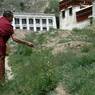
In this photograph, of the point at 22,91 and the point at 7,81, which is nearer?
the point at 22,91

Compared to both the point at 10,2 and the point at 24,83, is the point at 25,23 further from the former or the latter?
the point at 24,83

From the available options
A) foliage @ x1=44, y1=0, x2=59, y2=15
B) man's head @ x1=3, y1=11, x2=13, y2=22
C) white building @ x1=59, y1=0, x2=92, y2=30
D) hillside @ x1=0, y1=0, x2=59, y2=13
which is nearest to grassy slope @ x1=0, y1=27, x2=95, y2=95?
man's head @ x1=3, y1=11, x2=13, y2=22

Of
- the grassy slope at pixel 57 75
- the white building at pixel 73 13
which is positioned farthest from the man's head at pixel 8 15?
the white building at pixel 73 13

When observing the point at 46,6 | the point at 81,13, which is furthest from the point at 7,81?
the point at 46,6

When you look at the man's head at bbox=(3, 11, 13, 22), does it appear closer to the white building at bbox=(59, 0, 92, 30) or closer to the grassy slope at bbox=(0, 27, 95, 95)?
the grassy slope at bbox=(0, 27, 95, 95)

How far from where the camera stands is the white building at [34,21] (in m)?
69.8

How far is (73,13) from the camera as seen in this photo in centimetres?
3584

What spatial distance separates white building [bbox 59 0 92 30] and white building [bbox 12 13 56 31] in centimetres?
2967

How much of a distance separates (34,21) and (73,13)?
1388 inches

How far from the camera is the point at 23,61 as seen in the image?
13.1 m

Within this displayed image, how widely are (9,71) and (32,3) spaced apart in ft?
242

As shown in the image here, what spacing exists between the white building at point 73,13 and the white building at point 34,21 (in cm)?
2967

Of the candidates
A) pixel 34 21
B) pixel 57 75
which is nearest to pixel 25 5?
pixel 34 21

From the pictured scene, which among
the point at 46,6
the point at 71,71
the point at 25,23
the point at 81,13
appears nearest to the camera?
the point at 71,71
